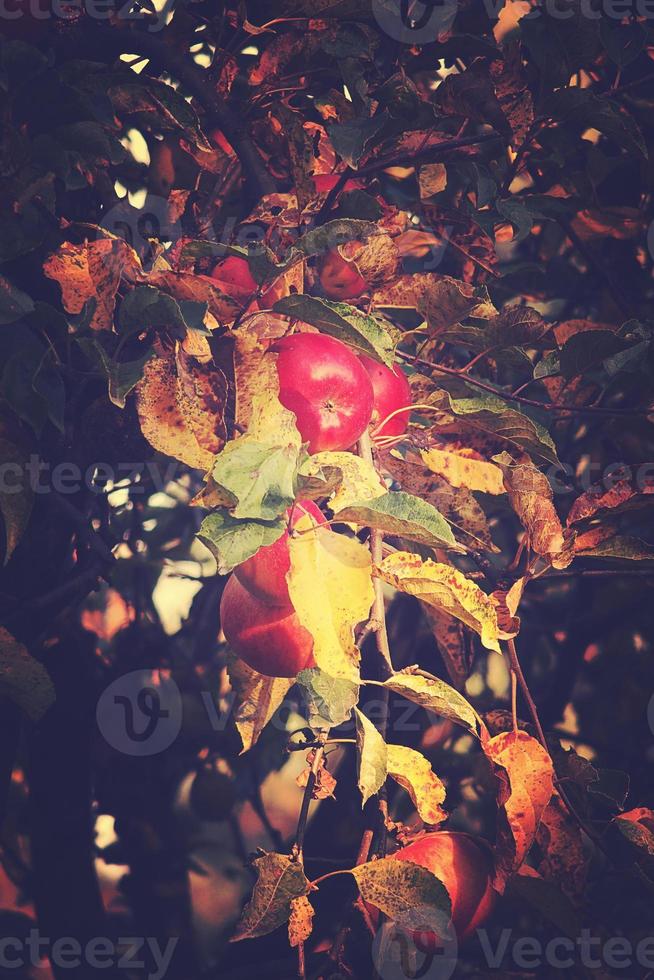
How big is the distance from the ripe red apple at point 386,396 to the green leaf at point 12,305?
0.31m

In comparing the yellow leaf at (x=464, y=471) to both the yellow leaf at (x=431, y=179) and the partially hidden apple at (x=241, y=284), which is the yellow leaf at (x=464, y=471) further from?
the yellow leaf at (x=431, y=179)

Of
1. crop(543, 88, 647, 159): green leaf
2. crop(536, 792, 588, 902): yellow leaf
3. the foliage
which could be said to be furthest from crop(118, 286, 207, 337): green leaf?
crop(536, 792, 588, 902): yellow leaf

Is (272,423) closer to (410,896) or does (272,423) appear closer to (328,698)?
(328,698)

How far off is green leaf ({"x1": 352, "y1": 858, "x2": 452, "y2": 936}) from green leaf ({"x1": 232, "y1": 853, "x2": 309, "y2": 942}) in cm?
6

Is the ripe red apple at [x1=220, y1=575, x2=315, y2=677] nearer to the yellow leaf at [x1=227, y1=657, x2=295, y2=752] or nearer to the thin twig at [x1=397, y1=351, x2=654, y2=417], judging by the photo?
the yellow leaf at [x1=227, y1=657, x2=295, y2=752]

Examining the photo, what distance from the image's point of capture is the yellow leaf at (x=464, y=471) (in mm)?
797

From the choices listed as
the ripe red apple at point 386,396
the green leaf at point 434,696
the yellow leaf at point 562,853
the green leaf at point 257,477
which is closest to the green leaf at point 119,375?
the green leaf at point 257,477

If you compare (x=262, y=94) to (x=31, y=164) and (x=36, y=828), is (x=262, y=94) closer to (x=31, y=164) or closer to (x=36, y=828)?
(x=31, y=164)

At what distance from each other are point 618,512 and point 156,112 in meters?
0.66

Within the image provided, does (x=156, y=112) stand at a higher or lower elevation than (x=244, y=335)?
higher

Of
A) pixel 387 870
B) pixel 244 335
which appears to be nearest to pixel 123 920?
pixel 387 870

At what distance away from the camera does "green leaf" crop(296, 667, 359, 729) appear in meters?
0.63

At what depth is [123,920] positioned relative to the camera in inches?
38.2

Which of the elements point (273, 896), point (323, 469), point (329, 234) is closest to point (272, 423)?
point (323, 469)
